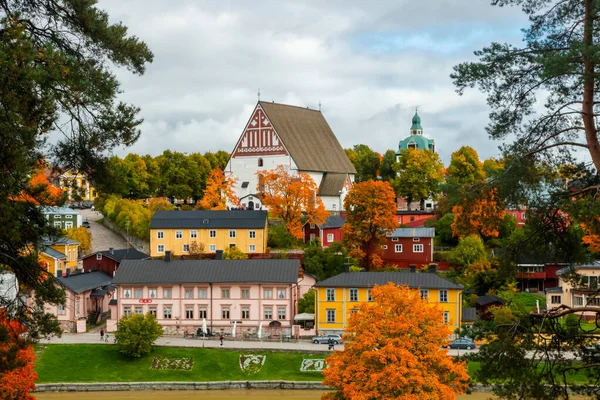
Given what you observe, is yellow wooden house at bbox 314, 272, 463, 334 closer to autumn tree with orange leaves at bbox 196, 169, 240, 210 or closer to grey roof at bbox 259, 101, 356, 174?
autumn tree with orange leaves at bbox 196, 169, 240, 210

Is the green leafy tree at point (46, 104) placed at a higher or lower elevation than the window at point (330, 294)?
higher

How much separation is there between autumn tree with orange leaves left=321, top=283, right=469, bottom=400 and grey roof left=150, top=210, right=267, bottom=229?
21011 mm

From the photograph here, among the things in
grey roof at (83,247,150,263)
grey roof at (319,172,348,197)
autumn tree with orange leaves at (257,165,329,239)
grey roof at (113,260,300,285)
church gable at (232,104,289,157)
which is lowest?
grey roof at (113,260,300,285)

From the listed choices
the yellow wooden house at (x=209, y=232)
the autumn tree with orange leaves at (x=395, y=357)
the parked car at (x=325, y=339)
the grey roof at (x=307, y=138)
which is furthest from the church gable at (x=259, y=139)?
the autumn tree with orange leaves at (x=395, y=357)

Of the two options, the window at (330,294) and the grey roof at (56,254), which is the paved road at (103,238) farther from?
the window at (330,294)

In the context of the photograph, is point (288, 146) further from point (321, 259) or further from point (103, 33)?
point (103, 33)

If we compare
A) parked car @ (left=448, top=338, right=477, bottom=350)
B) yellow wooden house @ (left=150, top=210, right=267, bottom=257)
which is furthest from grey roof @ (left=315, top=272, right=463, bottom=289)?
yellow wooden house @ (left=150, top=210, right=267, bottom=257)

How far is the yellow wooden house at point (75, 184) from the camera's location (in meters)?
12.0

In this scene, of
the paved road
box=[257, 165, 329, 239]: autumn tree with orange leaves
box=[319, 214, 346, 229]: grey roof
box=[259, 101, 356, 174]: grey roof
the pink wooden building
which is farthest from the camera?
box=[259, 101, 356, 174]: grey roof

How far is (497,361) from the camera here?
10078 millimetres

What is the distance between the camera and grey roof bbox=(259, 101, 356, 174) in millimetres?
58062

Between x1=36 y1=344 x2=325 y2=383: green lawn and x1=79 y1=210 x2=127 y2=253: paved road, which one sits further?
x1=79 y1=210 x2=127 y2=253: paved road

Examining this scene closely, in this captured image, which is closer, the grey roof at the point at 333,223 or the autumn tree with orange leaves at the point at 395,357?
the autumn tree with orange leaves at the point at 395,357

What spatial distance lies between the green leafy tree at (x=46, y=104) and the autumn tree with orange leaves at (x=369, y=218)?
1130 inches
